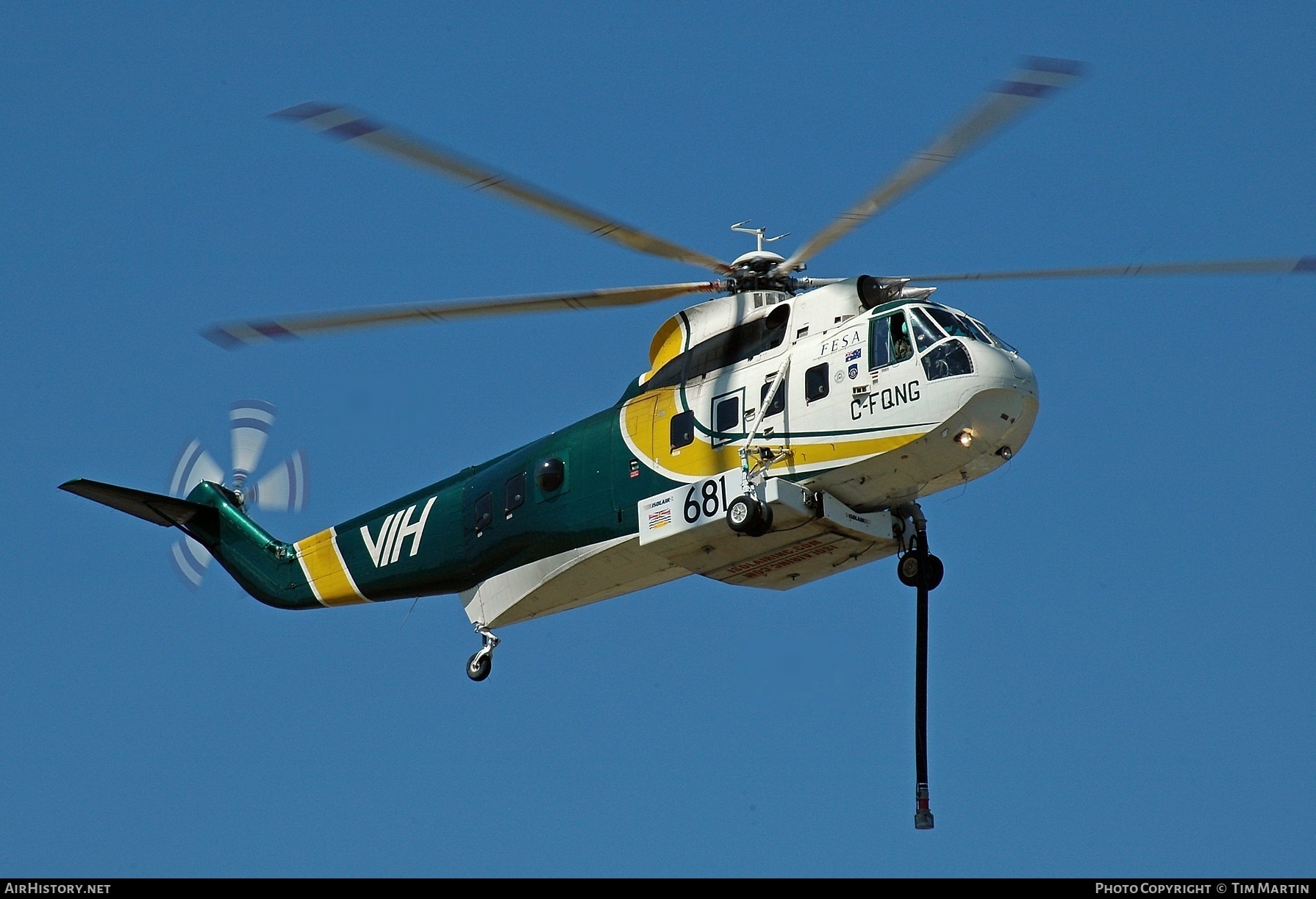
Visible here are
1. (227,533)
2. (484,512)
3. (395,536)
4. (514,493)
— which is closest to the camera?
(514,493)

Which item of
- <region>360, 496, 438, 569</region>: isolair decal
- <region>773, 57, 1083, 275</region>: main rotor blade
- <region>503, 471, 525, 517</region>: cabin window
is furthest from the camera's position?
<region>360, 496, 438, 569</region>: isolair decal

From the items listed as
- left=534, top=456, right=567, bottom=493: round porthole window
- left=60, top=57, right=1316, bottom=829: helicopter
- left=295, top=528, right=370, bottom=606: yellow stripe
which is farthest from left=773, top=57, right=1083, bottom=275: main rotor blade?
left=295, top=528, right=370, bottom=606: yellow stripe

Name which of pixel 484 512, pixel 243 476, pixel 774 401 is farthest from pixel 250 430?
pixel 774 401

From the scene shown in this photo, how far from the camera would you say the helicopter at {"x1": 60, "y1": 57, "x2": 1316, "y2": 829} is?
21906mm

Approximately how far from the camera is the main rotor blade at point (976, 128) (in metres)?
20.2

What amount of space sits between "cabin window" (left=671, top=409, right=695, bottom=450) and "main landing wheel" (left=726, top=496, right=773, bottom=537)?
150 cm

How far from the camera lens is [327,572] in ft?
95.3

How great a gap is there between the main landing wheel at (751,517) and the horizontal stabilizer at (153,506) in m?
12.1

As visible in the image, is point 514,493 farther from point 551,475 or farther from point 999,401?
point 999,401

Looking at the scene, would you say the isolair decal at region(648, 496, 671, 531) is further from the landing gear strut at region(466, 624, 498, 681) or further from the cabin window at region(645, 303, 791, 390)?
the landing gear strut at region(466, 624, 498, 681)

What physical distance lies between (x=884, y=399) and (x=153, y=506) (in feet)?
47.7

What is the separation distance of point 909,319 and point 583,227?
4.11 metres

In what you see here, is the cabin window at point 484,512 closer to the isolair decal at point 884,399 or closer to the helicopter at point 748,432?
the helicopter at point 748,432
